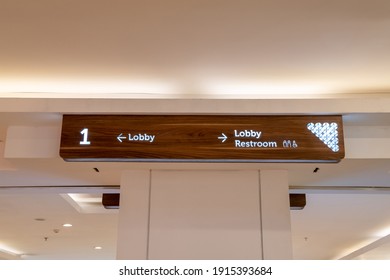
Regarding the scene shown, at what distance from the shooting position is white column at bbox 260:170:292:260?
302cm

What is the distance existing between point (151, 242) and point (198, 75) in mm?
1195

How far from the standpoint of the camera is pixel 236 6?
7.12 ft

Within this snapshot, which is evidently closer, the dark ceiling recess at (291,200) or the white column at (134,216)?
the white column at (134,216)

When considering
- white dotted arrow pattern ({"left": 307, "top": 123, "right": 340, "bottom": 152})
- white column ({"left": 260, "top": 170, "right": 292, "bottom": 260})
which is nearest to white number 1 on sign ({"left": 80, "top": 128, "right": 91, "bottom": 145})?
white column ({"left": 260, "top": 170, "right": 292, "bottom": 260})

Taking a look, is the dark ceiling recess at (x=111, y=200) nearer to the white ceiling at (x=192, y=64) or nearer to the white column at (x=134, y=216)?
the white ceiling at (x=192, y=64)

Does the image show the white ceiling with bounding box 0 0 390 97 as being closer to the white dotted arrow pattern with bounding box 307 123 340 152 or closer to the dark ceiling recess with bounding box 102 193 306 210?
the white dotted arrow pattern with bounding box 307 123 340 152

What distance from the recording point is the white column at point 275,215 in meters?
3.02

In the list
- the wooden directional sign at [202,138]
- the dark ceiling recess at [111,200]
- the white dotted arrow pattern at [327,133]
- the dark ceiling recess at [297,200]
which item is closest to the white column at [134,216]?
the wooden directional sign at [202,138]

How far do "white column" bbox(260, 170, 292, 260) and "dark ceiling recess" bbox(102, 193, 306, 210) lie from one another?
2.50 ft

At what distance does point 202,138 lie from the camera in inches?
109

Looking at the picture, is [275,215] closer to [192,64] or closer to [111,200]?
[192,64]

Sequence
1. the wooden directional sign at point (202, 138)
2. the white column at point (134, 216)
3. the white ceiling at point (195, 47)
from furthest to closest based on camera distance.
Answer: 1. the white column at point (134, 216)
2. the wooden directional sign at point (202, 138)
3. the white ceiling at point (195, 47)

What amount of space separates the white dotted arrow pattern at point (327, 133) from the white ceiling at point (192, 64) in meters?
0.10
